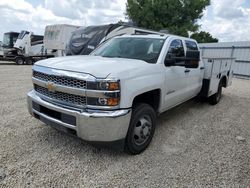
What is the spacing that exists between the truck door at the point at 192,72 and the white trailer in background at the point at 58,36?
12.1 meters

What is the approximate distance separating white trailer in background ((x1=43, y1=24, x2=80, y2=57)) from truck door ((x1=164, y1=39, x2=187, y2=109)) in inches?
494

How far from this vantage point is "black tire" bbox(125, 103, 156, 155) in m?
3.06

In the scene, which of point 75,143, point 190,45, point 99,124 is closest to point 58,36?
point 190,45

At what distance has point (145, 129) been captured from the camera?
3355mm

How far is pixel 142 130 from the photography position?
3.30 m

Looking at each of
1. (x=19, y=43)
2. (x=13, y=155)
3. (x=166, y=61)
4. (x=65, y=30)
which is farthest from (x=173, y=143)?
(x=19, y=43)

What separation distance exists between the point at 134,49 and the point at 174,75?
879 millimetres

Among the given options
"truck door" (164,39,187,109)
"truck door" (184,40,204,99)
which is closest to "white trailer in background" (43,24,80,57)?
"truck door" (184,40,204,99)

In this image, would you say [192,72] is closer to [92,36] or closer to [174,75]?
[174,75]

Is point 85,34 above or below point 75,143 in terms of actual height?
above

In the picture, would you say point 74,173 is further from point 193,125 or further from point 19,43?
point 19,43

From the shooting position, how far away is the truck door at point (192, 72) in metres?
3.76

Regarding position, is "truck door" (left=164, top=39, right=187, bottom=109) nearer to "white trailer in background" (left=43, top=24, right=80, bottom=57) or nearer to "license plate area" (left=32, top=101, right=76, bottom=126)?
"license plate area" (left=32, top=101, right=76, bottom=126)

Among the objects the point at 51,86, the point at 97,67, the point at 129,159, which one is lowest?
the point at 129,159
